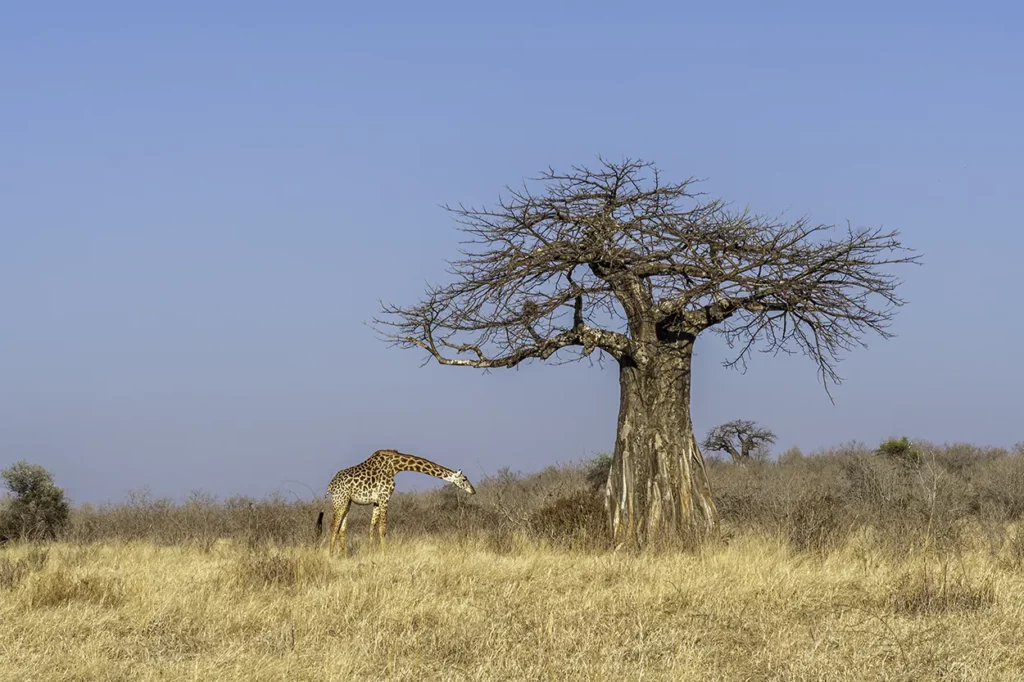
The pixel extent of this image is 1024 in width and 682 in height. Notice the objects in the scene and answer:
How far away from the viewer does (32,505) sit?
22.9 metres

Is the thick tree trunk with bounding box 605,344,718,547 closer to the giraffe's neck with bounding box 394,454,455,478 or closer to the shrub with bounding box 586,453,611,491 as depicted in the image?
the giraffe's neck with bounding box 394,454,455,478

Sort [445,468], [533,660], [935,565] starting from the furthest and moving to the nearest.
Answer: [445,468]
[935,565]
[533,660]

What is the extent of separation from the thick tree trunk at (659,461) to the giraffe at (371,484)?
9.35 ft

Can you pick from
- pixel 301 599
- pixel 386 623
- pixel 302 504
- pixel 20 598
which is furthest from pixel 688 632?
pixel 302 504

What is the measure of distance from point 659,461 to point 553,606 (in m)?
5.62

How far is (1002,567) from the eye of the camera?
13.3 meters

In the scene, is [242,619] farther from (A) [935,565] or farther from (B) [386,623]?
(A) [935,565]

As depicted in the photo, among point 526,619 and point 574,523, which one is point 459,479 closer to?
point 574,523

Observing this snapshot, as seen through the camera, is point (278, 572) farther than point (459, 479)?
No

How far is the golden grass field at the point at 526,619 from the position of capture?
27.6 feet

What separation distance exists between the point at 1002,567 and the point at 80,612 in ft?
33.7

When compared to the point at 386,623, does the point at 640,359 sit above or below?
above

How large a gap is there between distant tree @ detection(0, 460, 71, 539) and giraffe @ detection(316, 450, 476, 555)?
27.0 ft

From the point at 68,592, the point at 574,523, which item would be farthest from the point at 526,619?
the point at 574,523
